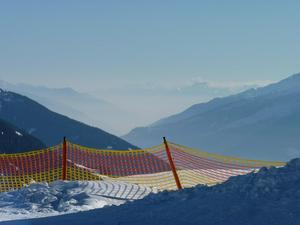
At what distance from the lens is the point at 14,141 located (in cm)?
15000

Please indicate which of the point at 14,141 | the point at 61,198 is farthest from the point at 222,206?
the point at 14,141

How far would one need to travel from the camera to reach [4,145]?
14725 centimetres

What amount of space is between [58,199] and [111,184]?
2.86 metres

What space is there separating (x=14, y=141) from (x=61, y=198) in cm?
13941

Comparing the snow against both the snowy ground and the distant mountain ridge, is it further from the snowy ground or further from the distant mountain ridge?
the distant mountain ridge

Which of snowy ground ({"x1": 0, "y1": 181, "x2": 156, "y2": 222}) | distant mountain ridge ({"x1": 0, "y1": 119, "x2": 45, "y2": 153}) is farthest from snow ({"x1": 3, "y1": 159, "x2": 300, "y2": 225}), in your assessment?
distant mountain ridge ({"x1": 0, "y1": 119, "x2": 45, "y2": 153})

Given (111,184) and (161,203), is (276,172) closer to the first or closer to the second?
(161,203)

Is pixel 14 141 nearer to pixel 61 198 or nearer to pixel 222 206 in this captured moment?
pixel 61 198

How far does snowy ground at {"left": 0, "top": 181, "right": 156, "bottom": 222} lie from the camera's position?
13852 millimetres

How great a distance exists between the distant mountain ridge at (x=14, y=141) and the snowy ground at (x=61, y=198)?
434ft

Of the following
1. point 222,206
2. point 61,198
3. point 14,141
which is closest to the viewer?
point 222,206

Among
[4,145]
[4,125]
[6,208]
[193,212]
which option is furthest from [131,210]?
[4,125]

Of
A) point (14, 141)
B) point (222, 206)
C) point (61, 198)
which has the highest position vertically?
point (14, 141)

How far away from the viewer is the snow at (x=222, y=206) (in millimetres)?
10185
